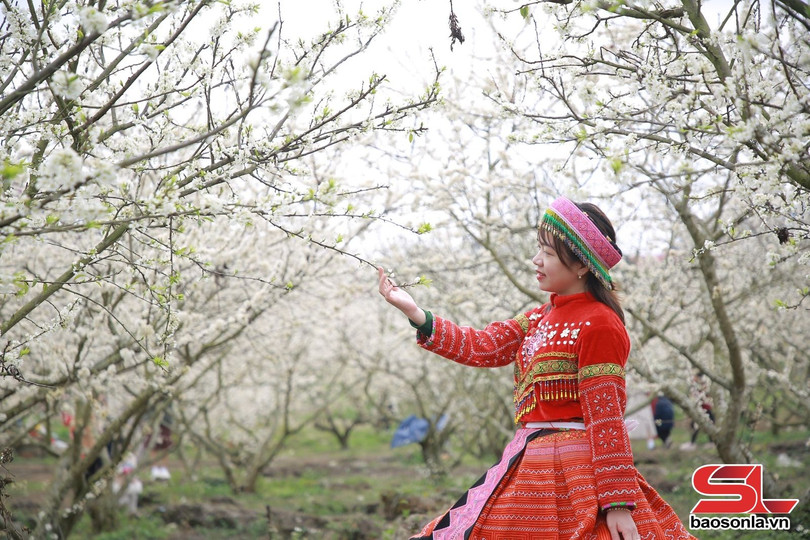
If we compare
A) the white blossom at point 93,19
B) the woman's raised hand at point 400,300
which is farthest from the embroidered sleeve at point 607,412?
the white blossom at point 93,19

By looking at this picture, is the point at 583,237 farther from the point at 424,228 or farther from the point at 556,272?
the point at 424,228

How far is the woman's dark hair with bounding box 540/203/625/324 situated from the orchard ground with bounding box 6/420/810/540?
2740 millimetres

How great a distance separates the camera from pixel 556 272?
245cm

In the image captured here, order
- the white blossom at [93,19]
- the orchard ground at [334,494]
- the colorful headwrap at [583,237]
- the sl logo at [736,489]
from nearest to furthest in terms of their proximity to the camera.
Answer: the white blossom at [93,19], the colorful headwrap at [583,237], the sl logo at [736,489], the orchard ground at [334,494]

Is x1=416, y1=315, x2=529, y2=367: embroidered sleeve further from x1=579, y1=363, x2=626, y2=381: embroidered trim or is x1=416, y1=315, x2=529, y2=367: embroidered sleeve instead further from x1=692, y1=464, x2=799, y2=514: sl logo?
x1=692, y1=464, x2=799, y2=514: sl logo

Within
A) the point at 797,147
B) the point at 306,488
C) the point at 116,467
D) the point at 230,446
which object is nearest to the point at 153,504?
the point at 306,488

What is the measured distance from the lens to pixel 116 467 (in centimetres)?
621

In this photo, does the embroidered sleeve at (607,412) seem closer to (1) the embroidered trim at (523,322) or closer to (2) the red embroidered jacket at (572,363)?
(2) the red embroidered jacket at (572,363)

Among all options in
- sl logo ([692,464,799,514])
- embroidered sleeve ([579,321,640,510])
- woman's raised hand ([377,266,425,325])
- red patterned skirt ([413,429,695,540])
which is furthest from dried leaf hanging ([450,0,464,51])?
sl logo ([692,464,799,514])

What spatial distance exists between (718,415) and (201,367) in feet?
17.0

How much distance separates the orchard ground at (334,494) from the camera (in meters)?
6.81

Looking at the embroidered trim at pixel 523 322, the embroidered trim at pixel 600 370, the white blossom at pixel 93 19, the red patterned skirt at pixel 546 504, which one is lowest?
the red patterned skirt at pixel 546 504

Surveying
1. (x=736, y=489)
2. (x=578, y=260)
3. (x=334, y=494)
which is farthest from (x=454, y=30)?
(x=334, y=494)

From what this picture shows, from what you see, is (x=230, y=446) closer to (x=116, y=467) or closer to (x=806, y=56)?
(x=116, y=467)
